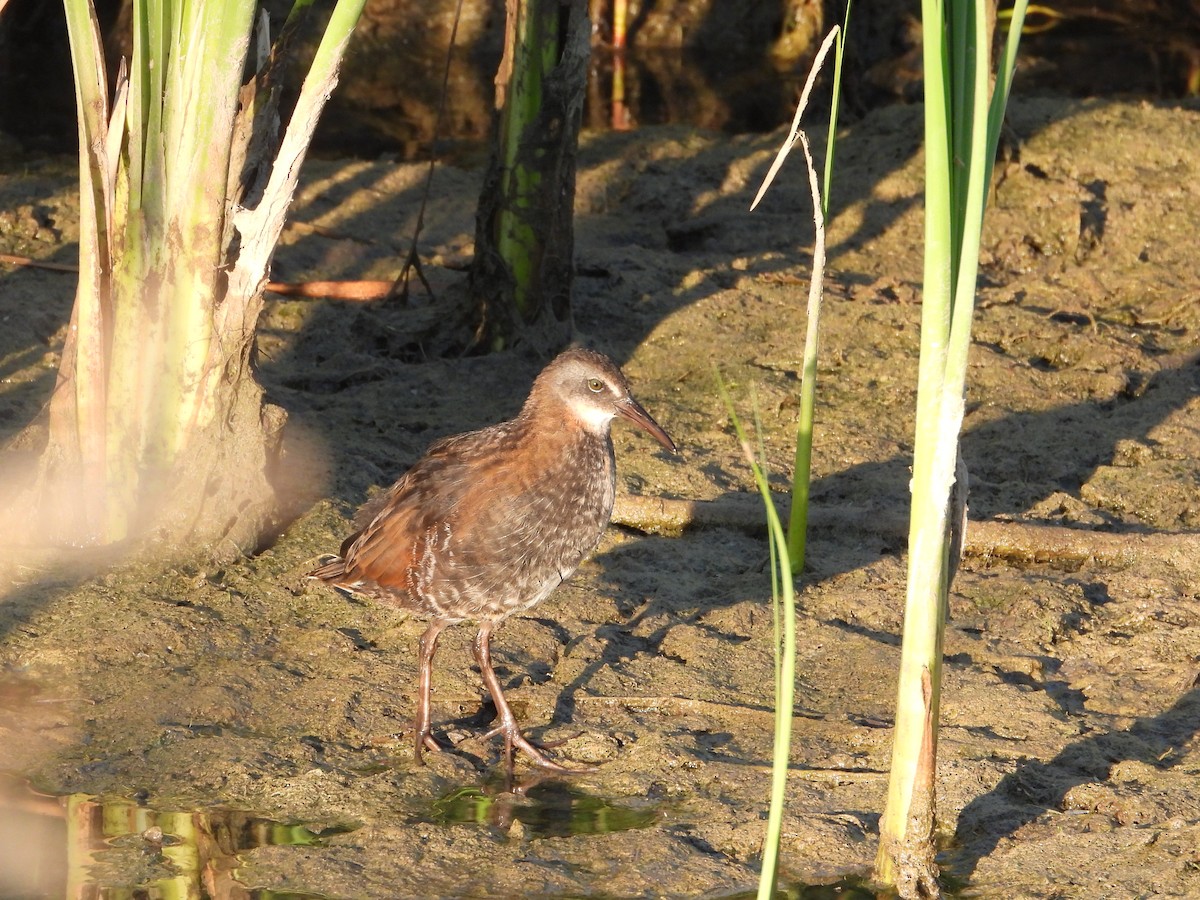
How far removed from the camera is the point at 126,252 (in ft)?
17.4

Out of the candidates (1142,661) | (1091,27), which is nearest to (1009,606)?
(1142,661)

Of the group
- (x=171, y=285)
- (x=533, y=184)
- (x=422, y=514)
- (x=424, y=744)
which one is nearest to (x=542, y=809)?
(x=424, y=744)

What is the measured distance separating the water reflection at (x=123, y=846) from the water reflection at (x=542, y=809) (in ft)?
1.24

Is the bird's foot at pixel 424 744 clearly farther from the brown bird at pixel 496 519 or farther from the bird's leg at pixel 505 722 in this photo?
the bird's leg at pixel 505 722

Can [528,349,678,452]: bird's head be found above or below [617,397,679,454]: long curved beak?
above

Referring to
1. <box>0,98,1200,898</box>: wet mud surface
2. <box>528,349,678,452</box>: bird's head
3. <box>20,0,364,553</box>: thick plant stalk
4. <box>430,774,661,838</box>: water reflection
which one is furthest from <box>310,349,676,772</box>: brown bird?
<box>20,0,364,553</box>: thick plant stalk

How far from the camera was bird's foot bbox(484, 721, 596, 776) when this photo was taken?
15.0 ft

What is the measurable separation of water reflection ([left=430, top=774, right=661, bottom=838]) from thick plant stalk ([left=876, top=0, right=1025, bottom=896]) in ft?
2.94

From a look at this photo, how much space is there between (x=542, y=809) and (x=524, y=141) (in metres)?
3.58

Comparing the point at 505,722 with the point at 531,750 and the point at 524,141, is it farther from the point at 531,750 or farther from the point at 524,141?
the point at 524,141

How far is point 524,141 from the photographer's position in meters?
7.00

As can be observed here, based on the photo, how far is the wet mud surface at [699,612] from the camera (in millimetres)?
4145

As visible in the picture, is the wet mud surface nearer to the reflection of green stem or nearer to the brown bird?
the brown bird

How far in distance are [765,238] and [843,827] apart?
5.15 meters
